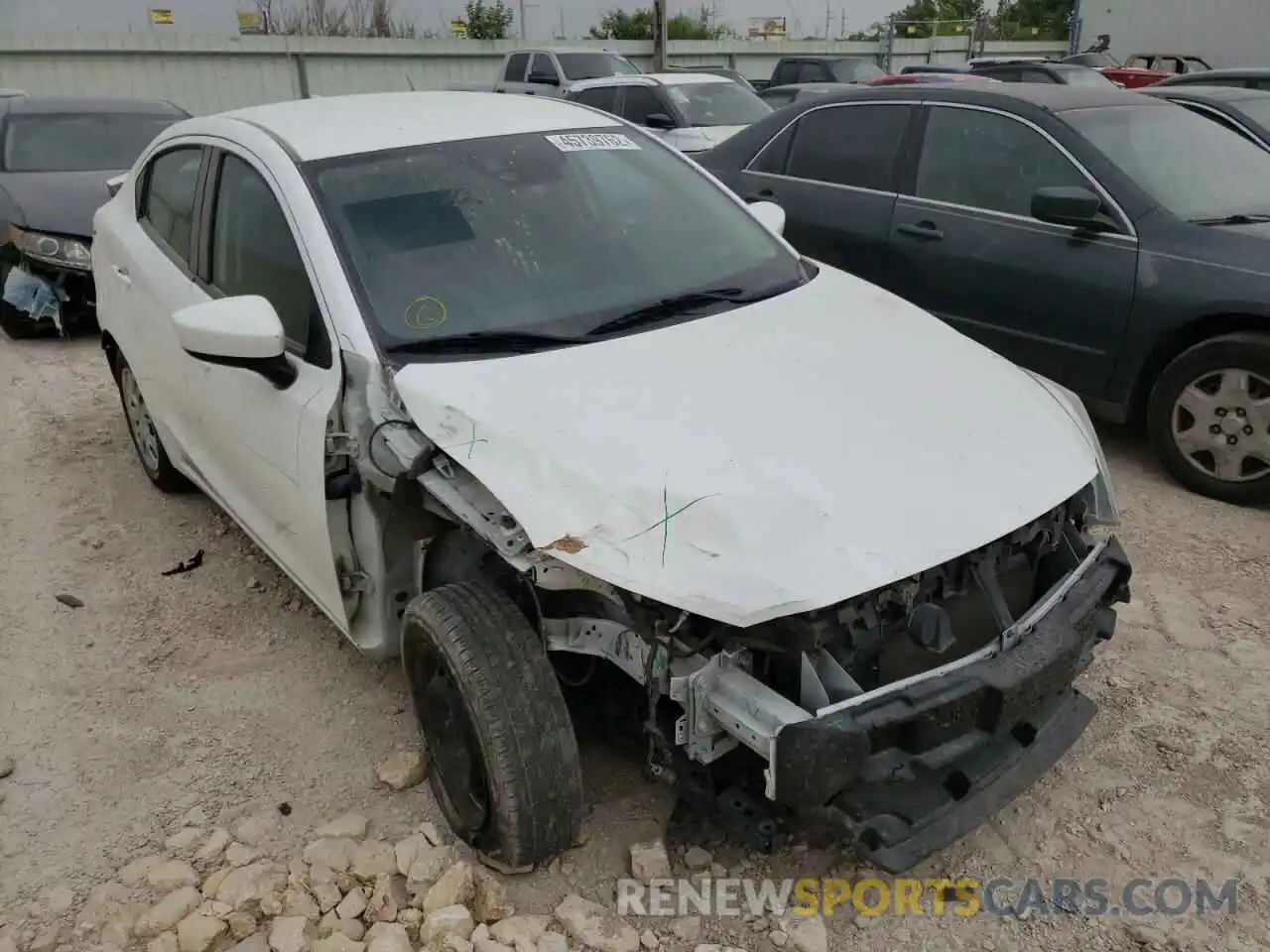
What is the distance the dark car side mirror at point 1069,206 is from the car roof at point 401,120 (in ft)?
6.59

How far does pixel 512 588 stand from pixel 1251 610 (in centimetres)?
261

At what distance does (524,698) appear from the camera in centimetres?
234

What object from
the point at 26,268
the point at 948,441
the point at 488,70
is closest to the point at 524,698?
the point at 948,441

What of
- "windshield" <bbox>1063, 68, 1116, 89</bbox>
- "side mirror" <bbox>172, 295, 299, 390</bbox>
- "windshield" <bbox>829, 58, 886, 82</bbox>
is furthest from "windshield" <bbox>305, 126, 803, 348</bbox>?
"windshield" <bbox>829, 58, 886, 82</bbox>

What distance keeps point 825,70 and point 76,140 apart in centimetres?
1370

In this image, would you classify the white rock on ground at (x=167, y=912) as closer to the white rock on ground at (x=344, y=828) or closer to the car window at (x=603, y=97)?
the white rock on ground at (x=344, y=828)

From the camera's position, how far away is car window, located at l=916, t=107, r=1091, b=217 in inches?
192

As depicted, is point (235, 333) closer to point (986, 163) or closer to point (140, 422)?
point (140, 422)

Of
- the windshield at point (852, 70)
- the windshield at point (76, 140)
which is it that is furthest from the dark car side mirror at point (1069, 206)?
the windshield at point (852, 70)

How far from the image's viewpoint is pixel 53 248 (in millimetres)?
7035

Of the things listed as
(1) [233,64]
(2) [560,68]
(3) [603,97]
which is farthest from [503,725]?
(1) [233,64]

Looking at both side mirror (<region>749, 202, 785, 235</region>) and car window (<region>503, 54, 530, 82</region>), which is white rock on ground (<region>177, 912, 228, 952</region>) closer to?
side mirror (<region>749, 202, 785, 235</region>)

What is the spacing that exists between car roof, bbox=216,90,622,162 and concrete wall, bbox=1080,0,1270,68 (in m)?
24.4

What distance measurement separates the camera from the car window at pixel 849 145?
5504mm
